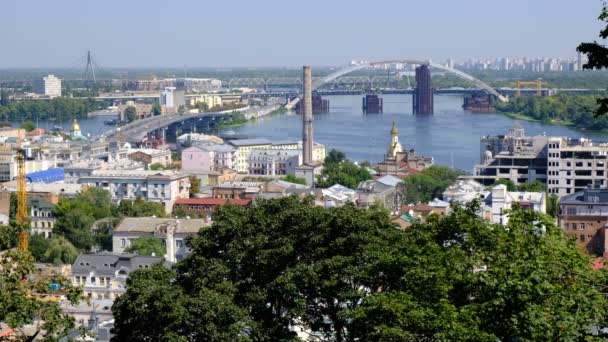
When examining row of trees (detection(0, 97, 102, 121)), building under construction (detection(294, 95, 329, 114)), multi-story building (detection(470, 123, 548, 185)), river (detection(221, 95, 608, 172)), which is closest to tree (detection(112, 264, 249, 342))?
multi-story building (detection(470, 123, 548, 185))

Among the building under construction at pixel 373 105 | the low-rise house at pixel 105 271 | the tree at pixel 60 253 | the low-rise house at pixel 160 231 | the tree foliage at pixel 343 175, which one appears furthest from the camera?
the building under construction at pixel 373 105

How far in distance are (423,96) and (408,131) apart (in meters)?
15.7

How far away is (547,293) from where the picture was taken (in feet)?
13.8

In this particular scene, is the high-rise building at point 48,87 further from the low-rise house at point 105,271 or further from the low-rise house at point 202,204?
the low-rise house at point 105,271

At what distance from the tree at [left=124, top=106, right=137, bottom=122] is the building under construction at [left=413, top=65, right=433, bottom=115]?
1385 cm

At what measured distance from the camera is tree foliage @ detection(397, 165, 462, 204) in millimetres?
19500

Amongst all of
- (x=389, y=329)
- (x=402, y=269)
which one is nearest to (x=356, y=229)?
(x=402, y=269)

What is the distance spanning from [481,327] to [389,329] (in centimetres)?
43

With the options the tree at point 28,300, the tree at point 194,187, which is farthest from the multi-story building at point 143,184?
the tree at point 28,300

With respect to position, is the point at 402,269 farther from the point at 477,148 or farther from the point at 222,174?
the point at 477,148

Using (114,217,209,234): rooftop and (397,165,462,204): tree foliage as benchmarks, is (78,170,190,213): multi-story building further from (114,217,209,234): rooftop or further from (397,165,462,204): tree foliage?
(114,217,209,234): rooftop

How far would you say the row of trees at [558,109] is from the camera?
125 ft

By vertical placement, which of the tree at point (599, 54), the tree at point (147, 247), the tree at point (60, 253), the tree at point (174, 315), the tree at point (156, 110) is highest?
the tree at point (599, 54)

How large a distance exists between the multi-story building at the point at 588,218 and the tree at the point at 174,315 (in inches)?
284
